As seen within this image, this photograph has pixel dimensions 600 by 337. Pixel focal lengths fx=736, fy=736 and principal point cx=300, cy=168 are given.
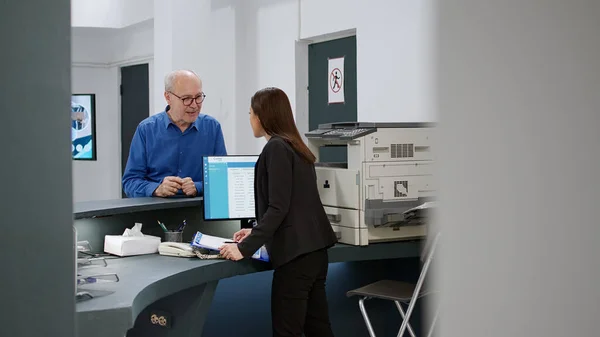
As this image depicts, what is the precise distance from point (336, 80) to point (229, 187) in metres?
2.49

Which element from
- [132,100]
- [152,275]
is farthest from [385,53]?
[132,100]

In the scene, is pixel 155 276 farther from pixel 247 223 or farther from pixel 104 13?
pixel 104 13

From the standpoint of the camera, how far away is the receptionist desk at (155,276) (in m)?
2.04

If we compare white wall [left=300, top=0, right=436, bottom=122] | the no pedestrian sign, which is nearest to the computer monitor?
white wall [left=300, top=0, right=436, bottom=122]

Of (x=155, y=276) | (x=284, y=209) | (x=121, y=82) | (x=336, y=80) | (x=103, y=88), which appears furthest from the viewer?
(x=103, y=88)

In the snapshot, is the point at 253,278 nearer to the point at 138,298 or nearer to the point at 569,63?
the point at 138,298

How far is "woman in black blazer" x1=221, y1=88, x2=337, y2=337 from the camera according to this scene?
2.83 m

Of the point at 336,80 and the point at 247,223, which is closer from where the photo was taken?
the point at 247,223

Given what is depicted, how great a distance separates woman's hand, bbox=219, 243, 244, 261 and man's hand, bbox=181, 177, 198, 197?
0.52m

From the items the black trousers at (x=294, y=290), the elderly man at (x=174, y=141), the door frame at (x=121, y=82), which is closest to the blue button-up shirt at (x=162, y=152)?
the elderly man at (x=174, y=141)

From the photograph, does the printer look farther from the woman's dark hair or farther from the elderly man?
the elderly man

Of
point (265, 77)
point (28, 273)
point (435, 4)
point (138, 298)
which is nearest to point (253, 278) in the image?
point (138, 298)

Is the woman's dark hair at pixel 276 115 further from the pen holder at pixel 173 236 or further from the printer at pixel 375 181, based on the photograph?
the pen holder at pixel 173 236

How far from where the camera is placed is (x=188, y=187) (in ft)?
11.1
